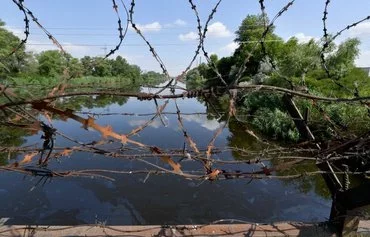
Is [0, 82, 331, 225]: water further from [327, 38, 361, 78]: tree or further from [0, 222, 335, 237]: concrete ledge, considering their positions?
[327, 38, 361, 78]: tree

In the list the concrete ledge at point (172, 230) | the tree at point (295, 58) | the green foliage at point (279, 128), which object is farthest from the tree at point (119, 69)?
the concrete ledge at point (172, 230)

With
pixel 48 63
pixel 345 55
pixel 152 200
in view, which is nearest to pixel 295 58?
pixel 345 55

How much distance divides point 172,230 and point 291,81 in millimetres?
1338

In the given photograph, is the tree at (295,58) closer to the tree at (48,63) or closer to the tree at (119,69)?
the tree at (48,63)

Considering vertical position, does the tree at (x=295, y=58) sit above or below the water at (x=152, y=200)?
above

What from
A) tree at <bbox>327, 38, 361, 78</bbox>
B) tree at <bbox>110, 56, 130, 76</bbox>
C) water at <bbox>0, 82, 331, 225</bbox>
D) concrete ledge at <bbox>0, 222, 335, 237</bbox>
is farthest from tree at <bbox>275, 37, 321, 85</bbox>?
tree at <bbox>110, 56, 130, 76</bbox>

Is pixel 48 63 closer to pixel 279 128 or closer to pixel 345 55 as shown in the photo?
pixel 345 55

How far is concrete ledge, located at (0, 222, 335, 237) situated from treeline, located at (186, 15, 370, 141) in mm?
801

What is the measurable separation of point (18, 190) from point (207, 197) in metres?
4.78

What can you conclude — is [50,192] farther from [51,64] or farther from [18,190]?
[51,64]

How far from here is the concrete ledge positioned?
2.23 m

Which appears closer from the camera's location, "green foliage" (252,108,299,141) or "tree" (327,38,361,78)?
"green foliage" (252,108,299,141)

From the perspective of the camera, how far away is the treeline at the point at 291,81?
7.99ft

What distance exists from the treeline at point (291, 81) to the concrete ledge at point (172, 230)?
0.80 metres
